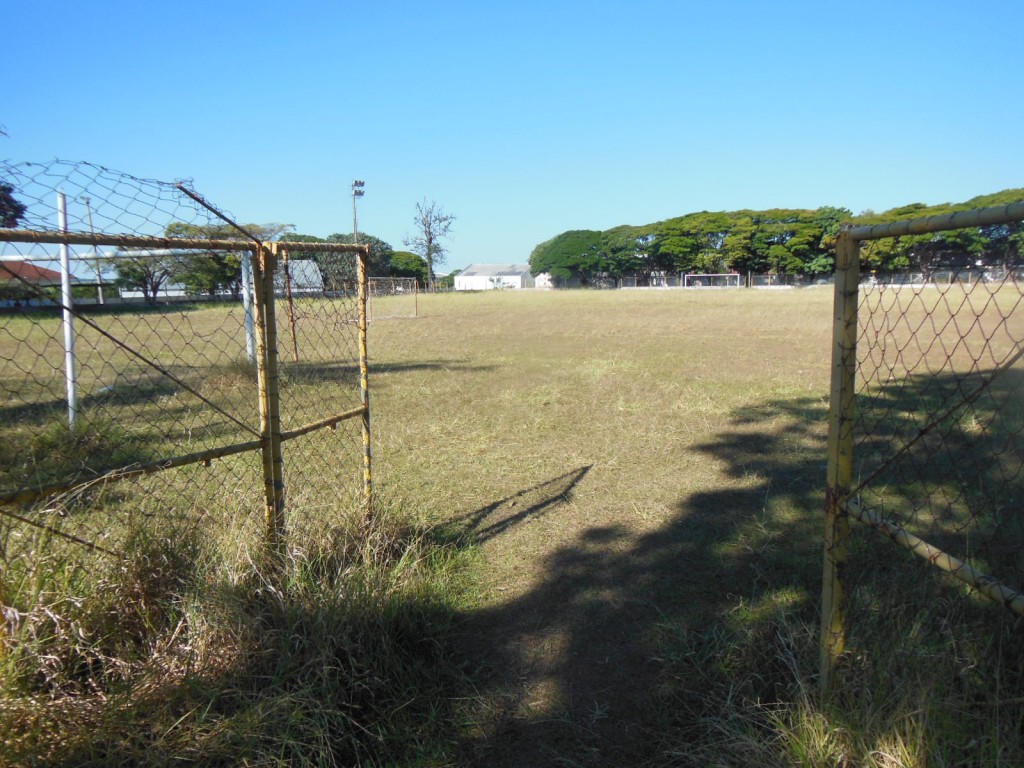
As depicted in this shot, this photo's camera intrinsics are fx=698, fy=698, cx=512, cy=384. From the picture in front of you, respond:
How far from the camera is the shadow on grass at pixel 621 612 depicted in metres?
2.76

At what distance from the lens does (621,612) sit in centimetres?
367

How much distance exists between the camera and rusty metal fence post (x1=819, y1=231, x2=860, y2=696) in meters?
2.28

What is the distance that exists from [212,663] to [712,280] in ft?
276

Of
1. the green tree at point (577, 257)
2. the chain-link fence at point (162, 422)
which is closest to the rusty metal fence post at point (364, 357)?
the chain-link fence at point (162, 422)

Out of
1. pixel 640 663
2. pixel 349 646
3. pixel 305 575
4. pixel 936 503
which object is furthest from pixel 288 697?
pixel 936 503

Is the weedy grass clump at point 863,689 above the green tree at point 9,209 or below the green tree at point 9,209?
below

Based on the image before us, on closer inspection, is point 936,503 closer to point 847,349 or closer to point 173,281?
point 847,349

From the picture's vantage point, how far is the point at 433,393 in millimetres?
9992

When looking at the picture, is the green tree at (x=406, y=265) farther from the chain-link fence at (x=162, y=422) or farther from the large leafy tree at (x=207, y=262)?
the large leafy tree at (x=207, y=262)

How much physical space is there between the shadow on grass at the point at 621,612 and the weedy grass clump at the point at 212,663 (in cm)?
31

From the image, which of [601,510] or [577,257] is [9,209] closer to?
[601,510]

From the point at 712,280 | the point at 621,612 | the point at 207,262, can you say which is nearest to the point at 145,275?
the point at 207,262

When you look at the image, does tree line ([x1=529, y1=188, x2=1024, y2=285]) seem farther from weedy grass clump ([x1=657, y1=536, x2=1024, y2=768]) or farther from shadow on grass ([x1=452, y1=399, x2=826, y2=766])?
weedy grass clump ([x1=657, y1=536, x2=1024, y2=768])

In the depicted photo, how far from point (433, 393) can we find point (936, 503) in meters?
6.55
